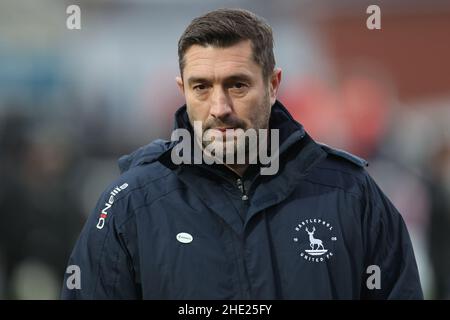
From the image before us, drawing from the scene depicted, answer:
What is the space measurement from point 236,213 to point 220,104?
0.34 metres

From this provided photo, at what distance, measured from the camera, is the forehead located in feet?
9.55

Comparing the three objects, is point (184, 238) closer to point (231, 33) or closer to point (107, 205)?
point (107, 205)

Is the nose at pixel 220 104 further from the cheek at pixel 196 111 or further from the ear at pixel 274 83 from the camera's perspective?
the ear at pixel 274 83

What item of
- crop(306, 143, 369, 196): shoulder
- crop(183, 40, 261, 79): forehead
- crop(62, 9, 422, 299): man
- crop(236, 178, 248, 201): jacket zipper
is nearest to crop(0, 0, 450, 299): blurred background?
crop(306, 143, 369, 196): shoulder

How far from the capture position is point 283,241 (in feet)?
9.41

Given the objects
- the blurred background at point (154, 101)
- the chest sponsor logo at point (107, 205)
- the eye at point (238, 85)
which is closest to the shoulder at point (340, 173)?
the eye at point (238, 85)

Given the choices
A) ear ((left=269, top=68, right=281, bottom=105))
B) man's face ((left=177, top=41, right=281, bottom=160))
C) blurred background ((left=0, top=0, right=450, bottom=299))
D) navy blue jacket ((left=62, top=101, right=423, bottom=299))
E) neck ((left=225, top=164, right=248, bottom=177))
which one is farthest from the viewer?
blurred background ((left=0, top=0, right=450, bottom=299))

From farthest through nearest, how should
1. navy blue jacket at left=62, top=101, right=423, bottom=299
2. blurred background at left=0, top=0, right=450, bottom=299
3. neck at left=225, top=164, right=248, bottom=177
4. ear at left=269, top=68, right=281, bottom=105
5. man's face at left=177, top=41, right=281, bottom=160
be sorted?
blurred background at left=0, top=0, right=450, bottom=299 → ear at left=269, top=68, right=281, bottom=105 → neck at left=225, top=164, right=248, bottom=177 → man's face at left=177, top=41, right=281, bottom=160 → navy blue jacket at left=62, top=101, right=423, bottom=299

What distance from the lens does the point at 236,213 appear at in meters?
2.88

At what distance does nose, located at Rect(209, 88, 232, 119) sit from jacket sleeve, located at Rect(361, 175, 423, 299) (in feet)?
1.78

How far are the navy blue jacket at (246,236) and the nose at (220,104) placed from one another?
17 cm

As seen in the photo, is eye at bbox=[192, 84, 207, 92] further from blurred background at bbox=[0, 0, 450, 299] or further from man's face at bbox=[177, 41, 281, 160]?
blurred background at bbox=[0, 0, 450, 299]

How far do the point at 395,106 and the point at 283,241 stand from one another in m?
8.98

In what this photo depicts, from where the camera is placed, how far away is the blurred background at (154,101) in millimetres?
8094
